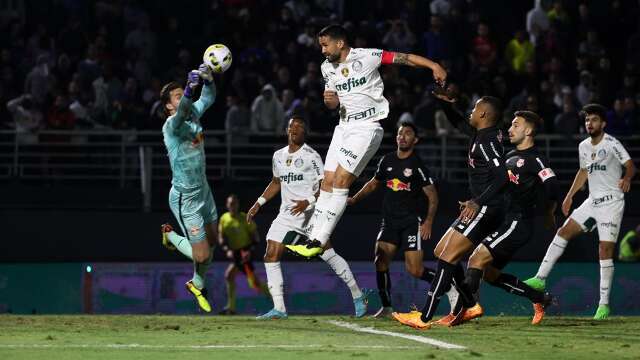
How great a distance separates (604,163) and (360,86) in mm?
4299

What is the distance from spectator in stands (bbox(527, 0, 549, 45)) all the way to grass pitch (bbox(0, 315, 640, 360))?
1132 cm

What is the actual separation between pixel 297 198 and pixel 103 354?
5.66 metres

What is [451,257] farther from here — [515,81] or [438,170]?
[515,81]

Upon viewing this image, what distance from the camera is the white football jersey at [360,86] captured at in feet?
41.9

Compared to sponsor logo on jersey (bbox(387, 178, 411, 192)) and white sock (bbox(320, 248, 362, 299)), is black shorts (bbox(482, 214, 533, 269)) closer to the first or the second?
sponsor logo on jersey (bbox(387, 178, 411, 192))

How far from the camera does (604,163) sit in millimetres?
15672

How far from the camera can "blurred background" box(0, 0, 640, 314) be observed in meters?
21.0

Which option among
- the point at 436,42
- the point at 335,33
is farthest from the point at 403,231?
the point at 436,42

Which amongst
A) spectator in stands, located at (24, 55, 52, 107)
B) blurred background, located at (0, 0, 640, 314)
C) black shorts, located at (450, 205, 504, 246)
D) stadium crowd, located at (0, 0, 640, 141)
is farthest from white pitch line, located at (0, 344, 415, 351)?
spectator in stands, located at (24, 55, 52, 107)

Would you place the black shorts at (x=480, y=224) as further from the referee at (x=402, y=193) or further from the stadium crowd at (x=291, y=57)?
the stadium crowd at (x=291, y=57)

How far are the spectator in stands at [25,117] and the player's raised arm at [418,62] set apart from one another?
34.2ft

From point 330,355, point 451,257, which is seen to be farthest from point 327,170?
point 330,355

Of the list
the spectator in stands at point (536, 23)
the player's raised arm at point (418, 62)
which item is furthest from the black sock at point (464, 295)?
the spectator in stands at point (536, 23)

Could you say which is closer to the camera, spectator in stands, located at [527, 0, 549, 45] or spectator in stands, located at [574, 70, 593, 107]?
spectator in stands, located at [574, 70, 593, 107]
